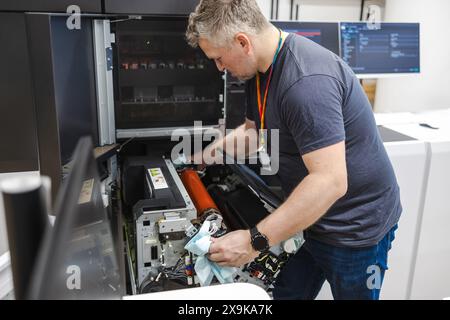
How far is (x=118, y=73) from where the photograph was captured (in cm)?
153

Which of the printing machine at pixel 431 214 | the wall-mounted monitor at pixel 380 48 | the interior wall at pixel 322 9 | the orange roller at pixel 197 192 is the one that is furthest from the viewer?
the interior wall at pixel 322 9

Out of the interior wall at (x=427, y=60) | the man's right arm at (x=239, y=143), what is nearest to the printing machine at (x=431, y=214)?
the interior wall at (x=427, y=60)

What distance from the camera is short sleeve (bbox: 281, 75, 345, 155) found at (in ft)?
3.31

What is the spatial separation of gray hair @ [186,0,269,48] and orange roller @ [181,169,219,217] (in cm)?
54

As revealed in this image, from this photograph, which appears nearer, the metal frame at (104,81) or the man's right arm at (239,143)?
the metal frame at (104,81)

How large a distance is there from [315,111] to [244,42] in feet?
0.89

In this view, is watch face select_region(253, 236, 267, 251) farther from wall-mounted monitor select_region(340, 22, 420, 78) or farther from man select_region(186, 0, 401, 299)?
wall-mounted monitor select_region(340, 22, 420, 78)

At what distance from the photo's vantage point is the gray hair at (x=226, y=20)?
42.3 inches

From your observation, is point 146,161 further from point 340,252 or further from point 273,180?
point 340,252

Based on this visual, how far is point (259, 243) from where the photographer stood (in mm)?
1107

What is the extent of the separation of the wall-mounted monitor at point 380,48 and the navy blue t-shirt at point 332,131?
39.4 inches

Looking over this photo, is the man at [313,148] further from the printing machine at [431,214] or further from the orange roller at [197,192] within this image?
the printing machine at [431,214]
